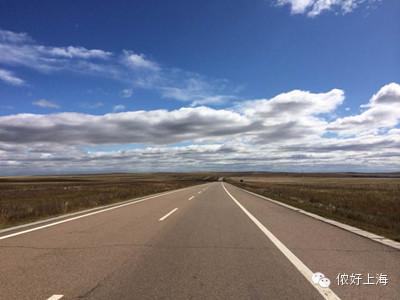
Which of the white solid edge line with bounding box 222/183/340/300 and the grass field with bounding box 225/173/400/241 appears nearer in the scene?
the white solid edge line with bounding box 222/183/340/300

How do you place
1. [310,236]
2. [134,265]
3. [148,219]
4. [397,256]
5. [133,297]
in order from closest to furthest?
[133,297] → [134,265] → [397,256] → [310,236] → [148,219]

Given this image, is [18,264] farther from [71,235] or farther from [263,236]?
[263,236]

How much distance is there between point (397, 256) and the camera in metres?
6.82

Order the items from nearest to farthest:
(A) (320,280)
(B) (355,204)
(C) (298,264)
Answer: (A) (320,280) → (C) (298,264) → (B) (355,204)

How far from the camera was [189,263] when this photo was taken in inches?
251

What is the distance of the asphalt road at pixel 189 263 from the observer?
15.9 feet

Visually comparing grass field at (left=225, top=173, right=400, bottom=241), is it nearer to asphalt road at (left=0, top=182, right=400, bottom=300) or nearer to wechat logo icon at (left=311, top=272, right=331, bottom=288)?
asphalt road at (left=0, top=182, right=400, bottom=300)

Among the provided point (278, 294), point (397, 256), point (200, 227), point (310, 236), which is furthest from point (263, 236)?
point (278, 294)

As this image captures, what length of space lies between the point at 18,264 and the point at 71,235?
305cm

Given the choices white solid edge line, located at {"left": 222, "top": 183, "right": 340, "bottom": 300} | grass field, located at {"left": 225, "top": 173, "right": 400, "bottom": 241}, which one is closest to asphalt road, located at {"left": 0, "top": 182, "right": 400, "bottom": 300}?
white solid edge line, located at {"left": 222, "top": 183, "right": 340, "bottom": 300}

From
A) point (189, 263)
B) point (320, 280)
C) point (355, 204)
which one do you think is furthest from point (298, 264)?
point (355, 204)

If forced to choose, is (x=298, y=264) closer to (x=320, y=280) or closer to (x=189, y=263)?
(x=320, y=280)

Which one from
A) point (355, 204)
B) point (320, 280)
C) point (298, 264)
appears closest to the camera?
point (320, 280)

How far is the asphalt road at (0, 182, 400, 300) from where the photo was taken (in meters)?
4.84
